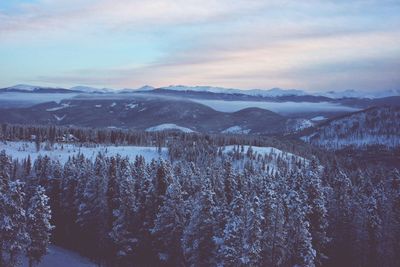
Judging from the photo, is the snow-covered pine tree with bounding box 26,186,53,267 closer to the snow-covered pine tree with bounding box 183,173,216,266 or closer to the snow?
the snow

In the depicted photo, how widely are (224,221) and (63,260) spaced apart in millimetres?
41915

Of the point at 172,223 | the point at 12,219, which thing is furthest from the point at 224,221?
the point at 12,219

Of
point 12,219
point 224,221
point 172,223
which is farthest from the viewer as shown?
point 172,223

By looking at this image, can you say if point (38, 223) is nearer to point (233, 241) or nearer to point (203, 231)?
point (203, 231)

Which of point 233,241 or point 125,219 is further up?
point 233,241

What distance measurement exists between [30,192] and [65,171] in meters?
12.5

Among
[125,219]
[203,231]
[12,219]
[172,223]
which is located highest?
[12,219]

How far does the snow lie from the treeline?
1.94 m

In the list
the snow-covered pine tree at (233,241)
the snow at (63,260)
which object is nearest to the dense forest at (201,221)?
the snow-covered pine tree at (233,241)

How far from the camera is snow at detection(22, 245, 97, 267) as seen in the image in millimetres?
78875

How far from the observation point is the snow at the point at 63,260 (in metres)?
78.9

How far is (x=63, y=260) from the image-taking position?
8256 centimetres

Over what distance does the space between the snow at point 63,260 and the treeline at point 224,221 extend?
6.35ft

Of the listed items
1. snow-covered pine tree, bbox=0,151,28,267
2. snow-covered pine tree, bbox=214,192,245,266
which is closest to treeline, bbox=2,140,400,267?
snow-covered pine tree, bbox=214,192,245,266
